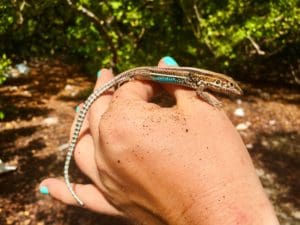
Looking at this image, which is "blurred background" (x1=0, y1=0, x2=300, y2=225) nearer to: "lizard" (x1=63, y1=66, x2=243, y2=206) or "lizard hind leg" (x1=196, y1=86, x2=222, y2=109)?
"lizard" (x1=63, y1=66, x2=243, y2=206)

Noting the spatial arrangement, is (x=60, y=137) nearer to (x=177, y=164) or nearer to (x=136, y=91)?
(x=136, y=91)

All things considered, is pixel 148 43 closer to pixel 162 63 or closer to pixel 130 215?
pixel 162 63

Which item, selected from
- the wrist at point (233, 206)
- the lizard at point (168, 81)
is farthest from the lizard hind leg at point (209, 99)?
the wrist at point (233, 206)

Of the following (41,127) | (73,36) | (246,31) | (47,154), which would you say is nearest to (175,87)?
(47,154)

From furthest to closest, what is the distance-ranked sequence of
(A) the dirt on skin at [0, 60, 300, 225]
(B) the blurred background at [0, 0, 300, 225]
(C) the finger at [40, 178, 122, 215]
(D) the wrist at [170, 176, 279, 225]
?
(B) the blurred background at [0, 0, 300, 225] → (A) the dirt on skin at [0, 60, 300, 225] → (C) the finger at [40, 178, 122, 215] → (D) the wrist at [170, 176, 279, 225]

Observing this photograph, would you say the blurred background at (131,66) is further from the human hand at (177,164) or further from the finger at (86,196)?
the human hand at (177,164)

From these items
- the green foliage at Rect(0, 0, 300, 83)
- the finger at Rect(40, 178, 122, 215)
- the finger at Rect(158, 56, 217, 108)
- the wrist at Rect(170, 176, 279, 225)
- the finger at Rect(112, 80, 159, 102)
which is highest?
the finger at Rect(158, 56, 217, 108)

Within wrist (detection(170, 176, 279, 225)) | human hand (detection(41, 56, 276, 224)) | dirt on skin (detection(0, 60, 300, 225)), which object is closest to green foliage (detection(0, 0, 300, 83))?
dirt on skin (detection(0, 60, 300, 225))
